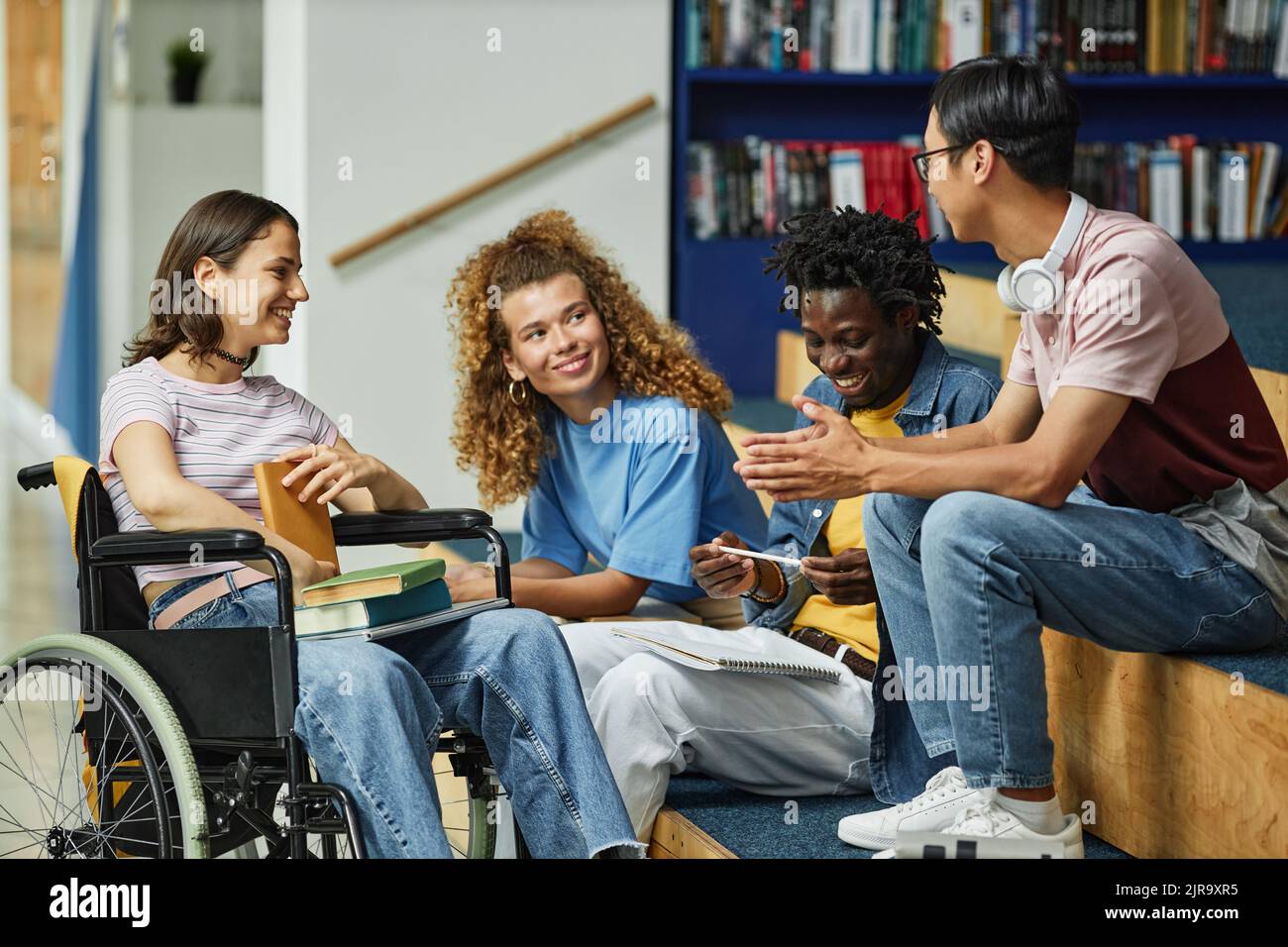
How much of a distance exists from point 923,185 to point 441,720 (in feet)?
10.3

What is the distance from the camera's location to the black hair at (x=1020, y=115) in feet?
6.38

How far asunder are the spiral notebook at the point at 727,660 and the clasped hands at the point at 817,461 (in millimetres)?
353

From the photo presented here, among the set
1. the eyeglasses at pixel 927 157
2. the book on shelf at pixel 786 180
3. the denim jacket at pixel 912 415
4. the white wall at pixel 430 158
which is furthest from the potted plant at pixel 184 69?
the eyeglasses at pixel 927 157

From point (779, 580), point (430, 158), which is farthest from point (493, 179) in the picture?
point (779, 580)

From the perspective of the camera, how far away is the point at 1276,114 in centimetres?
522

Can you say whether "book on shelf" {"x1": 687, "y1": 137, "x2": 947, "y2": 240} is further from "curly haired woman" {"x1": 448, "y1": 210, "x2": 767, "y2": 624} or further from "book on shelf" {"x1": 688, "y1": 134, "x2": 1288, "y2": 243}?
"curly haired woman" {"x1": 448, "y1": 210, "x2": 767, "y2": 624}

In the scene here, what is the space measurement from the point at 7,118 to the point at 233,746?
834cm

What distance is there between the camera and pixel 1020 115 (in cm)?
195

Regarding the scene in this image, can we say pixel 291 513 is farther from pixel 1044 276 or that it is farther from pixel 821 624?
pixel 1044 276

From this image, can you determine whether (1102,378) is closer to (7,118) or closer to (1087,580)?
(1087,580)

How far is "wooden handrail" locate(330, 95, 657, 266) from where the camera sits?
4.48m

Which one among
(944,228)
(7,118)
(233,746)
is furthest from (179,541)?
(7,118)

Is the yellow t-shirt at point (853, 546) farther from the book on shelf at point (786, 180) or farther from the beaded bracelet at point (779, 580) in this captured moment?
the book on shelf at point (786, 180)

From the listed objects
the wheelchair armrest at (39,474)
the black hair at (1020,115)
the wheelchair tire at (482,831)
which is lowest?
the wheelchair tire at (482,831)
